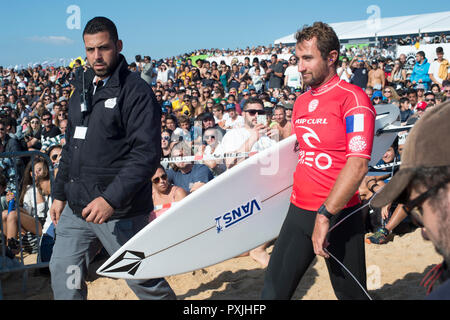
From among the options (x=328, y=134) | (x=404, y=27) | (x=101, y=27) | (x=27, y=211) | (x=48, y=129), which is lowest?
(x=27, y=211)

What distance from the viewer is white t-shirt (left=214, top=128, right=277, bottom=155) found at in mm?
5805

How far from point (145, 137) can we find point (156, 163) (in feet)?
0.54

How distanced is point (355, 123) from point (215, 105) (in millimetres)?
7600

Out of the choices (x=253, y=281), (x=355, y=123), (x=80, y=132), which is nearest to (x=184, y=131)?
(x=253, y=281)

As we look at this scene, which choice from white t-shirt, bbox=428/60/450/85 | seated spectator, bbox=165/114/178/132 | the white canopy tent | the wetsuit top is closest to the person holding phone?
seated spectator, bbox=165/114/178/132

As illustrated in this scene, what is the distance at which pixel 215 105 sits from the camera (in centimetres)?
966

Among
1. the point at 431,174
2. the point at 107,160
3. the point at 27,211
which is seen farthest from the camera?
the point at 27,211

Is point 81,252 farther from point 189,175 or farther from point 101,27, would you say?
point 189,175

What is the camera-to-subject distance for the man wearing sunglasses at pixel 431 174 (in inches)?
39.3

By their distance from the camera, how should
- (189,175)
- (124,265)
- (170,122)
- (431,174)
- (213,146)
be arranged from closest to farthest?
(431,174), (124,265), (189,175), (213,146), (170,122)

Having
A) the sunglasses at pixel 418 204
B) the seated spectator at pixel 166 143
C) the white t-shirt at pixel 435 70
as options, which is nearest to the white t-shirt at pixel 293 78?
the white t-shirt at pixel 435 70

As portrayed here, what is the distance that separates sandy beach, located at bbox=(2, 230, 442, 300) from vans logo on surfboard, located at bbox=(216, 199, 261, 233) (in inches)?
34.0
